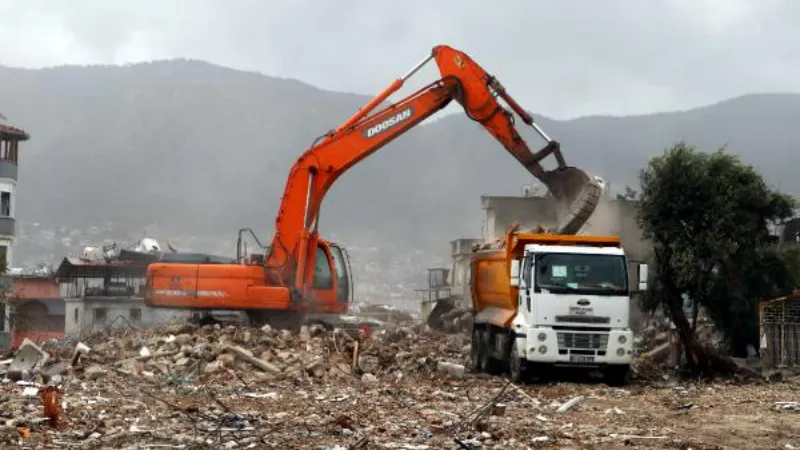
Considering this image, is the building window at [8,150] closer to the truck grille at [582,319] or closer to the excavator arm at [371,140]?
the excavator arm at [371,140]

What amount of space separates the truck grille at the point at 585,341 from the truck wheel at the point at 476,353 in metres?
4.24

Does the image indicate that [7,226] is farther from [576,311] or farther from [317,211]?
[576,311]

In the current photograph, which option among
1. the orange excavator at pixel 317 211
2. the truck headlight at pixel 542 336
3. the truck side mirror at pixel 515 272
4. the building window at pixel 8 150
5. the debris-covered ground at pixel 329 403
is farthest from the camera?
the building window at pixel 8 150

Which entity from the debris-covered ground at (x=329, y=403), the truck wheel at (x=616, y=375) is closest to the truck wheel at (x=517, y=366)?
the debris-covered ground at (x=329, y=403)

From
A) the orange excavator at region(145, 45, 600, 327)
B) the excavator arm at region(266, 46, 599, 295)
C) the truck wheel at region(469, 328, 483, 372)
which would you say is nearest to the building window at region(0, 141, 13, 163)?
the orange excavator at region(145, 45, 600, 327)

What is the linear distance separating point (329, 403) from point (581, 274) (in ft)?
20.3

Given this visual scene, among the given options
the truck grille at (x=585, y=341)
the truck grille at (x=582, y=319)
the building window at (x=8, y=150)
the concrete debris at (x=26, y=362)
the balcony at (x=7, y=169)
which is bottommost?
the concrete debris at (x=26, y=362)

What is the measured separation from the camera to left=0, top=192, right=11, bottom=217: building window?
4650 cm

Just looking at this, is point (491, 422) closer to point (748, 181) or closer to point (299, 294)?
point (299, 294)

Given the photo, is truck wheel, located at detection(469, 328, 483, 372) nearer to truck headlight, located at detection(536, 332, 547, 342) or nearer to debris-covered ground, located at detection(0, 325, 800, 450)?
debris-covered ground, located at detection(0, 325, 800, 450)

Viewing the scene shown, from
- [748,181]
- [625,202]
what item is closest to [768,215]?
[748,181]

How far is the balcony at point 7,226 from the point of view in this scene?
46062 mm

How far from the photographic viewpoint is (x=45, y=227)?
196 m

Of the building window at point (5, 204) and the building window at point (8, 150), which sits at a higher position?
the building window at point (8, 150)
